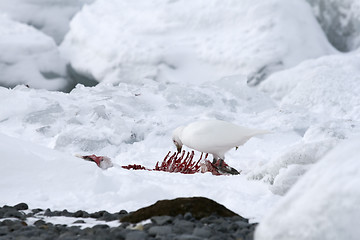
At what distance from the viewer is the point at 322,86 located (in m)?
10.7

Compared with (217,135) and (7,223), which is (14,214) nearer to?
(7,223)

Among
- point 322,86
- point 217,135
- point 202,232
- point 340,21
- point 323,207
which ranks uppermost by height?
point 340,21

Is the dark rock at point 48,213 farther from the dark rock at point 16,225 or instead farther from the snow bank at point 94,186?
the dark rock at point 16,225

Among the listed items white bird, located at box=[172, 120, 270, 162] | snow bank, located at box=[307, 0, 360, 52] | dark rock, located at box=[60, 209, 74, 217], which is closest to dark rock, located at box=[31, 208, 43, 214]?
dark rock, located at box=[60, 209, 74, 217]

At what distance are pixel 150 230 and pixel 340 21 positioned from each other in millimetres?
12623

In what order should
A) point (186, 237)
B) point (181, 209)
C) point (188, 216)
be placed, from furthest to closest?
point (181, 209) < point (188, 216) < point (186, 237)

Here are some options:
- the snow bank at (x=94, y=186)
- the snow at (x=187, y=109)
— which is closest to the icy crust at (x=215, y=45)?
the snow at (x=187, y=109)

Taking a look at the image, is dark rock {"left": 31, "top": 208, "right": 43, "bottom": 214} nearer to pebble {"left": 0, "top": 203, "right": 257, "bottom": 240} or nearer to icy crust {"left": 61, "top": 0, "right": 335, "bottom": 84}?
pebble {"left": 0, "top": 203, "right": 257, "bottom": 240}

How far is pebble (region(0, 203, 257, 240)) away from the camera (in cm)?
192

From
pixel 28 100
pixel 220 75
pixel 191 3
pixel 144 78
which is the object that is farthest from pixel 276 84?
pixel 28 100

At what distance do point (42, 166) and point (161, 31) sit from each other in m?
10.5

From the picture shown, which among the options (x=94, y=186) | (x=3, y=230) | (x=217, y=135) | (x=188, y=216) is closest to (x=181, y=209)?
(x=188, y=216)

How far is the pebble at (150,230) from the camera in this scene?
192cm

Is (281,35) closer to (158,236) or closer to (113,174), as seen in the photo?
(113,174)
